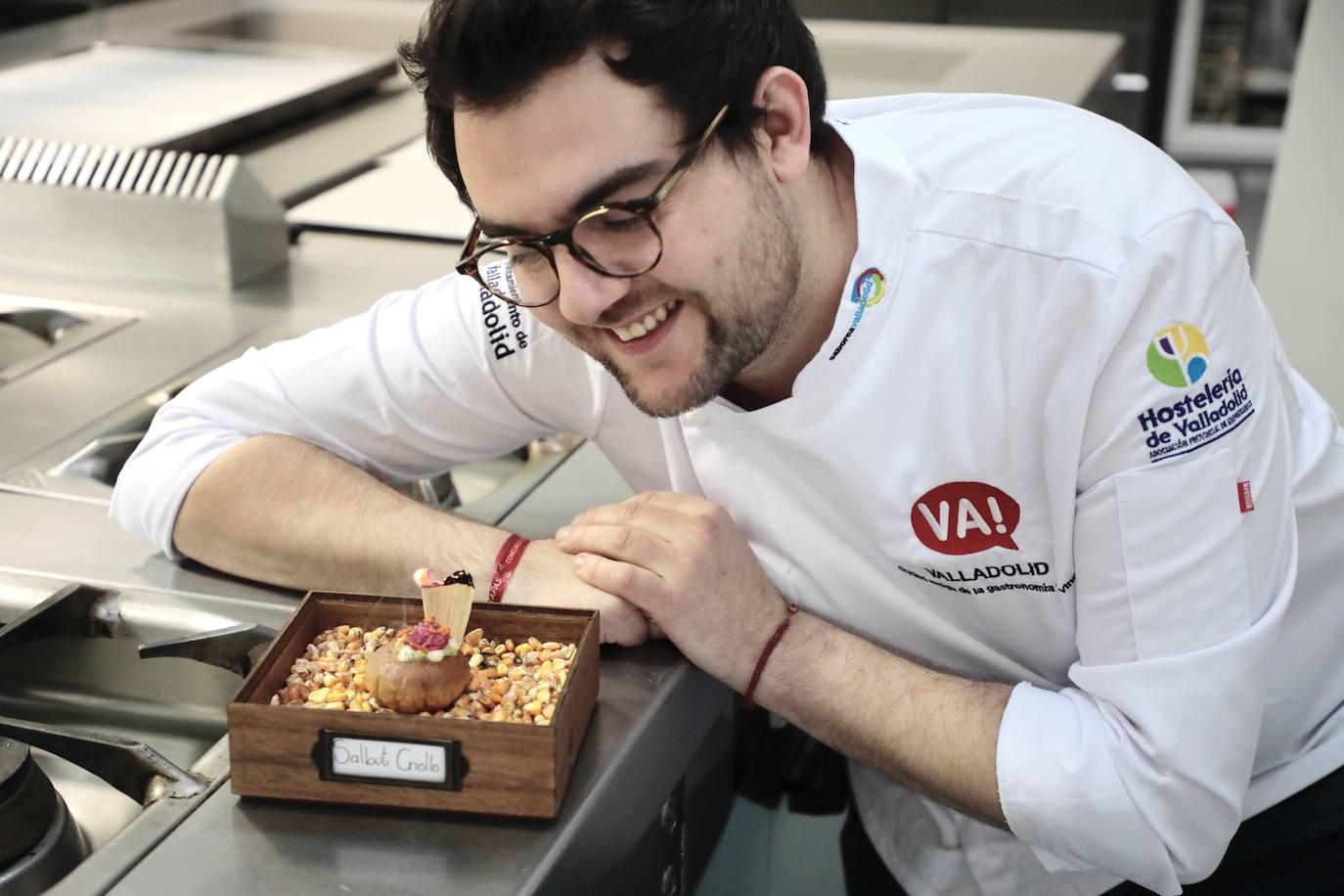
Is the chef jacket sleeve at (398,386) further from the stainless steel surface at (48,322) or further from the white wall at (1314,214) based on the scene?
the white wall at (1314,214)

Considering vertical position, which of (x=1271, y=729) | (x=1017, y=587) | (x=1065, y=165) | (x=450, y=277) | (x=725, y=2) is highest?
(x=725, y=2)

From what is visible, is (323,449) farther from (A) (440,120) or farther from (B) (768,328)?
(B) (768,328)

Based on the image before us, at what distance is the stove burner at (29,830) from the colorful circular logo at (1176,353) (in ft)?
2.78

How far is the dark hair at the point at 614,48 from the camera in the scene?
3.27 ft

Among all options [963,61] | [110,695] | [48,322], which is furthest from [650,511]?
[963,61]

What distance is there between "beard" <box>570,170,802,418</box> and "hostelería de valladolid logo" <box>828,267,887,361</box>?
0.05m

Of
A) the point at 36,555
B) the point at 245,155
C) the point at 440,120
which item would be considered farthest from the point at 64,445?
the point at 245,155

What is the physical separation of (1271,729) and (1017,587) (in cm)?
30

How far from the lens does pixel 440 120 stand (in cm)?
115

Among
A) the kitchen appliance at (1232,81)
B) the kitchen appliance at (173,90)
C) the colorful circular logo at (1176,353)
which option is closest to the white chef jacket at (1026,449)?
the colorful circular logo at (1176,353)

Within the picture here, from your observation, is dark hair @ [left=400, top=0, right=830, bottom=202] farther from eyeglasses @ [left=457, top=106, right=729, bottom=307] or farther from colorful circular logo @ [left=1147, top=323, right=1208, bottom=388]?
colorful circular logo @ [left=1147, top=323, right=1208, bottom=388]

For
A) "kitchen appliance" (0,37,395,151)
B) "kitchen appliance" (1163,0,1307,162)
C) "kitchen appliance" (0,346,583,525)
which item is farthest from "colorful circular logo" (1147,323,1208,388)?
"kitchen appliance" (1163,0,1307,162)

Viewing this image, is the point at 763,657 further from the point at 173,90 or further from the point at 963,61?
the point at 963,61

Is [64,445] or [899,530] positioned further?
[64,445]
